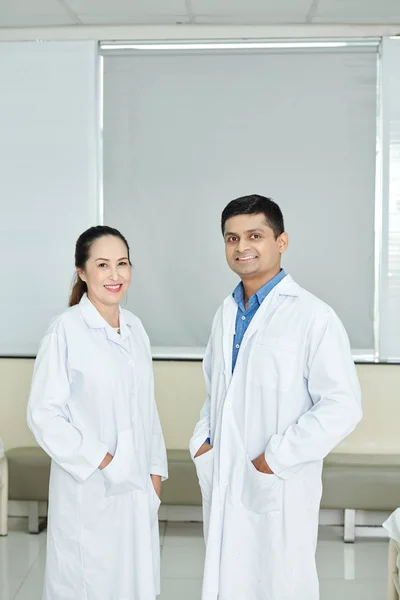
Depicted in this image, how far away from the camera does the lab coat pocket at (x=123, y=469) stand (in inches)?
75.2

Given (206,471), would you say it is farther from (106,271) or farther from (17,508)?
(17,508)

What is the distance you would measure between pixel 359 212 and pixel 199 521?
1.94 metres

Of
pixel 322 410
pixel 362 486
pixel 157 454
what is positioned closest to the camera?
pixel 322 410

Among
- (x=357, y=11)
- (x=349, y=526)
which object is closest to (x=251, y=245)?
(x=349, y=526)

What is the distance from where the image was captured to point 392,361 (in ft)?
12.0

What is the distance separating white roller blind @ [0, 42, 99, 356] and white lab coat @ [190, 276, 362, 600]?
2146 mm

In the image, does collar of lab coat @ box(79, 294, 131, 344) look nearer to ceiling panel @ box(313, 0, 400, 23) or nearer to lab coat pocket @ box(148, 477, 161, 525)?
lab coat pocket @ box(148, 477, 161, 525)

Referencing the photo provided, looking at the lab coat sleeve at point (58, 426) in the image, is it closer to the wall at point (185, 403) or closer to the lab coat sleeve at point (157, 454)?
the lab coat sleeve at point (157, 454)

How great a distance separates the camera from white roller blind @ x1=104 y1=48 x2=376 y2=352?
364 centimetres

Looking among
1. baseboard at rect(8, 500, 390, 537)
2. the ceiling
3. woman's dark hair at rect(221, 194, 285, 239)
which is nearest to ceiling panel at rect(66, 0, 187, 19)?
the ceiling

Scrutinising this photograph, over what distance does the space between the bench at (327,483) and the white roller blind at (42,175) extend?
703mm

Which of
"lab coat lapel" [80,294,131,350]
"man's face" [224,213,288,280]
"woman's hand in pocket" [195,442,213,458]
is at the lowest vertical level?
"woman's hand in pocket" [195,442,213,458]

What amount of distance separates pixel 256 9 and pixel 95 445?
2.56m

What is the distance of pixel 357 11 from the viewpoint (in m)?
3.43
